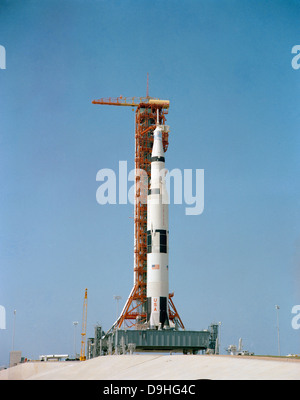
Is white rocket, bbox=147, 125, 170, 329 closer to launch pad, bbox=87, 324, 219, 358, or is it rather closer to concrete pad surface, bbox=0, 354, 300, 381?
launch pad, bbox=87, 324, 219, 358

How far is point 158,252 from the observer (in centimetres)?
8262

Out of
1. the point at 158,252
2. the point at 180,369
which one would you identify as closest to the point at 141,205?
the point at 158,252

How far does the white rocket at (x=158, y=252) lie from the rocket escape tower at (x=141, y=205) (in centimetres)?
513

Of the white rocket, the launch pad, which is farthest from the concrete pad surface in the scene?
the white rocket

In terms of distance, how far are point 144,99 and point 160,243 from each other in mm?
28547

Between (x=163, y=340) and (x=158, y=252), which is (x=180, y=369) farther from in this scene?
(x=158, y=252)

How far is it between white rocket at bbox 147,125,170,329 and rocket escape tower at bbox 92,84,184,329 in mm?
5133

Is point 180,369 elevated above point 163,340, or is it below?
above

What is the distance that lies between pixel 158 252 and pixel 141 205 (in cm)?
1395

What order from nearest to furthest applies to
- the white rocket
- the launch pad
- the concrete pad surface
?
the concrete pad surface, the launch pad, the white rocket

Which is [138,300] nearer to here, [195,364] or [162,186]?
[162,186]

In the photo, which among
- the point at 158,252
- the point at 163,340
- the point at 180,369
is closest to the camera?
the point at 180,369

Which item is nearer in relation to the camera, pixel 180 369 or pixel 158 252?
pixel 180 369

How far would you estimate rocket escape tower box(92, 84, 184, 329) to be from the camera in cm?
9100
